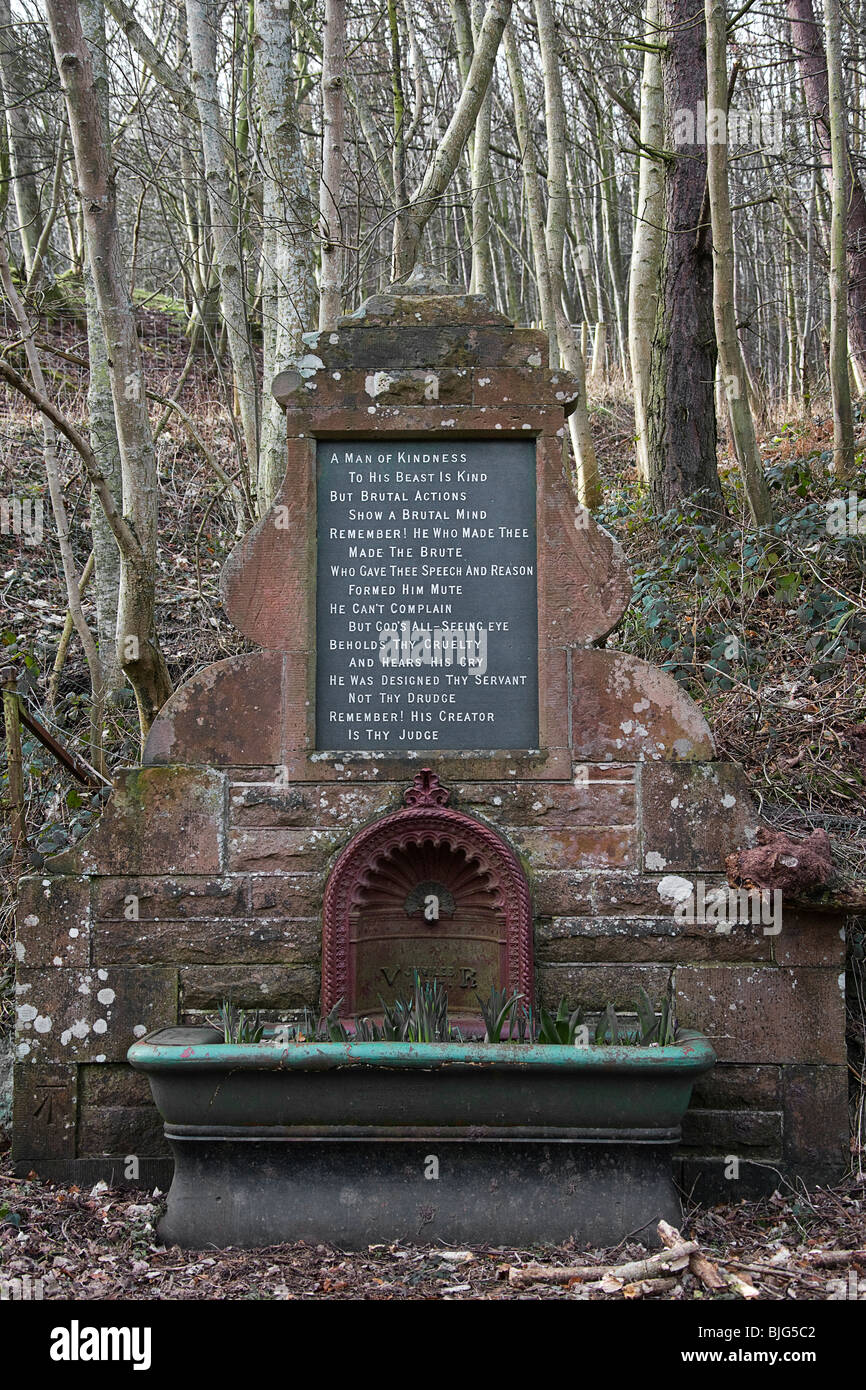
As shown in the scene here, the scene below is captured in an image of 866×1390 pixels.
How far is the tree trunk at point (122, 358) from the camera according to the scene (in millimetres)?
4887

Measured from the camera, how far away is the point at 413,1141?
351cm

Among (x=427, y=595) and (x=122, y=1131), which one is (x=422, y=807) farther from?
(x=122, y=1131)

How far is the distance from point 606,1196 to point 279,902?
1.53 m

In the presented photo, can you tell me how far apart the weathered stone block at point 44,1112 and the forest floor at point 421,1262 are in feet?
0.58

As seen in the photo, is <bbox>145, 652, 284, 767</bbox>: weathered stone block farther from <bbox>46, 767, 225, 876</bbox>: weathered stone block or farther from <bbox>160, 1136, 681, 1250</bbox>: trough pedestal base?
<bbox>160, 1136, 681, 1250</bbox>: trough pedestal base

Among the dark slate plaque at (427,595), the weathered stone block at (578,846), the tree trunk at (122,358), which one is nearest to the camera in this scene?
the weathered stone block at (578,846)

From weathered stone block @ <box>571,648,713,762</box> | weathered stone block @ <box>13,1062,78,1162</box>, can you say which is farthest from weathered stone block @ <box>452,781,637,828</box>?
weathered stone block @ <box>13,1062,78,1162</box>

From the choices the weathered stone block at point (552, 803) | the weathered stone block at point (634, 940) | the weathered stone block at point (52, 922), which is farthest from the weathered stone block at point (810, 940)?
the weathered stone block at point (52, 922)

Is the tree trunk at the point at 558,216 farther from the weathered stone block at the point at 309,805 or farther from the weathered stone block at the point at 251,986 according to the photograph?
the weathered stone block at the point at 251,986

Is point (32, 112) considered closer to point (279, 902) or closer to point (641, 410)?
point (641, 410)

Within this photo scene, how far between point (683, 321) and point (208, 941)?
6369 mm

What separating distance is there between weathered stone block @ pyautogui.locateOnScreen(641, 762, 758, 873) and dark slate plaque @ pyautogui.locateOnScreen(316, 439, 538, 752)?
547 mm

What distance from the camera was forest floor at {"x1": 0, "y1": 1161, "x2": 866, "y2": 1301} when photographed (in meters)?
3.21

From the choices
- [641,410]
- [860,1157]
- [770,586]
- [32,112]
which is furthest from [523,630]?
[32,112]
